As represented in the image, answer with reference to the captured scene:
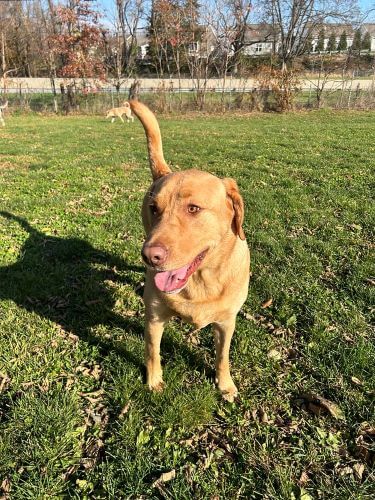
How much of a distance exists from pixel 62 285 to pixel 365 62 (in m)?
32.5

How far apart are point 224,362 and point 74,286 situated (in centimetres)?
204

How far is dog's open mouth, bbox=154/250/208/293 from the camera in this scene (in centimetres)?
214

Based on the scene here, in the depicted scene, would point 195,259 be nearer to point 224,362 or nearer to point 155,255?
point 155,255

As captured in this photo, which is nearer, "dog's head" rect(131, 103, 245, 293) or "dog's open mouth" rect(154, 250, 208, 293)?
"dog's head" rect(131, 103, 245, 293)

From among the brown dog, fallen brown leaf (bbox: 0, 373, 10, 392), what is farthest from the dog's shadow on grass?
fallen brown leaf (bbox: 0, 373, 10, 392)

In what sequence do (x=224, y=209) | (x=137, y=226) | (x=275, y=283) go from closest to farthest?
(x=224, y=209), (x=275, y=283), (x=137, y=226)

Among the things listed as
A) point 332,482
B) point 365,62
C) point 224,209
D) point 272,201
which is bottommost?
point 332,482

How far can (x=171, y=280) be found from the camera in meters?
2.16

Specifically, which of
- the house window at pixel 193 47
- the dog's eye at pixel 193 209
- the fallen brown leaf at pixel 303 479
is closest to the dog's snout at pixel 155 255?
the dog's eye at pixel 193 209

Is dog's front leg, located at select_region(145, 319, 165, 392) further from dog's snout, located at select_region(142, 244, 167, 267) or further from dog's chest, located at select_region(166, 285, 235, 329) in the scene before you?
dog's snout, located at select_region(142, 244, 167, 267)

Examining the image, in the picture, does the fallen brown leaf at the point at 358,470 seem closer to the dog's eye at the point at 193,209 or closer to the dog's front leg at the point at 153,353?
the dog's front leg at the point at 153,353

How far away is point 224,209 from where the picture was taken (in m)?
2.35

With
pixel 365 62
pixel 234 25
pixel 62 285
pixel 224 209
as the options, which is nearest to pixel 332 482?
pixel 224 209

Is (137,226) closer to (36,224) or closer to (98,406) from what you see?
(36,224)
